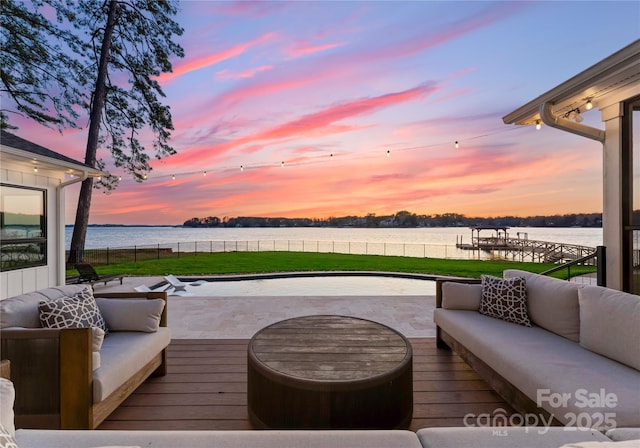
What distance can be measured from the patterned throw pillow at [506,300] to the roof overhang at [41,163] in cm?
609

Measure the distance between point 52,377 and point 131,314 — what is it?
2.56 ft

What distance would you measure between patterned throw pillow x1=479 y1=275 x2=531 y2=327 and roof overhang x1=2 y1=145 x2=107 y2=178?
6085 mm

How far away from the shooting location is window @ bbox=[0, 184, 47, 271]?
462 cm

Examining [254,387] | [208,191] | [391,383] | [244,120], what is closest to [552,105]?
[391,383]

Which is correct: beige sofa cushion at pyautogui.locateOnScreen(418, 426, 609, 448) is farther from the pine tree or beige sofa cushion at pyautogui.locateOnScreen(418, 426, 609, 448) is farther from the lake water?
the lake water

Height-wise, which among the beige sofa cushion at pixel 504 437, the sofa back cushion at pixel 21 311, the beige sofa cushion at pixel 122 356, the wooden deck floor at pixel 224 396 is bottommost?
the wooden deck floor at pixel 224 396

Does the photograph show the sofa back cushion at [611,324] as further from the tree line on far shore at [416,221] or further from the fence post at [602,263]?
the tree line on far shore at [416,221]

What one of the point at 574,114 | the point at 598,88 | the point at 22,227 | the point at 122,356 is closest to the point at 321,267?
the point at 22,227

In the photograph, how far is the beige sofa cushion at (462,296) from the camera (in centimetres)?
310

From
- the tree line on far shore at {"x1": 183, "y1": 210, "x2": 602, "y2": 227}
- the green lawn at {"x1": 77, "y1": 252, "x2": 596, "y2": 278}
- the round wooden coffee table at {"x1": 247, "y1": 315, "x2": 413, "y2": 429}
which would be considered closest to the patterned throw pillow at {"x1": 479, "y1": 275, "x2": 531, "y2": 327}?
the round wooden coffee table at {"x1": 247, "y1": 315, "x2": 413, "y2": 429}

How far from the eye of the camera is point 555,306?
2.53 m

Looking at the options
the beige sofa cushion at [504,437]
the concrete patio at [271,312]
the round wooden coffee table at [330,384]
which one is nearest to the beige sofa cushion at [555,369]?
the beige sofa cushion at [504,437]

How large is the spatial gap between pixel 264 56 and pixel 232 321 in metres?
5.53

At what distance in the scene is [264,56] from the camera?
6.62m
